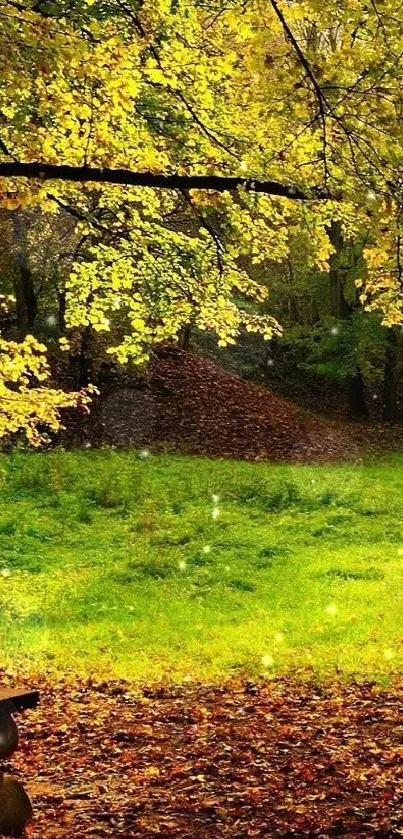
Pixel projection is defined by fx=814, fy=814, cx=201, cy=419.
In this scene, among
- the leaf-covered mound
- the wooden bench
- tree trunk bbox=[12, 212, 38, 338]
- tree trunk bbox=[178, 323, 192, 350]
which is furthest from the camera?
tree trunk bbox=[178, 323, 192, 350]

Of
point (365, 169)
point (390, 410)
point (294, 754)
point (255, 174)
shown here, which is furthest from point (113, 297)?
point (390, 410)

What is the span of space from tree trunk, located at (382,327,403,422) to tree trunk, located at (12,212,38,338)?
1196 centimetres

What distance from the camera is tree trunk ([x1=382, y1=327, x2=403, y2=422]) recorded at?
91.1ft

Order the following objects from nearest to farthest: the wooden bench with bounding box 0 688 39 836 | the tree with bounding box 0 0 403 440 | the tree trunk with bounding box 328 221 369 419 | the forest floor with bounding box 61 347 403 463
Result: the wooden bench with bounding box 0 688 39 836 → the tree with bounding box 0 0 403 440 → the forest floor with bounding box 61 347 403 463 → the tree trunk with bounding box 328 221 369 419

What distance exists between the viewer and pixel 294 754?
689 centimetres

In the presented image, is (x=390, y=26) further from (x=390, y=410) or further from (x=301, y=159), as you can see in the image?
(x=390, y=410)

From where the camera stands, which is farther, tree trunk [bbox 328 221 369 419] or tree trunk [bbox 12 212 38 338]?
tree trunk [bbox 328 221 369 419]

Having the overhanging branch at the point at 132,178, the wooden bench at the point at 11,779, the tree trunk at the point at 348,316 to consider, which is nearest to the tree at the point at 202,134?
the overhanging branch at the point at 132,178

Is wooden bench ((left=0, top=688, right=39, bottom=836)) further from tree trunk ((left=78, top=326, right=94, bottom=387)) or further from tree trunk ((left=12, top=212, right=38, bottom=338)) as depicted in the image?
tree trunk ((left=78, top=326, right=94, bottom=387))

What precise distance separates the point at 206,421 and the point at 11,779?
18909 millimetres

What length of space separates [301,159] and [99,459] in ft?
45.9

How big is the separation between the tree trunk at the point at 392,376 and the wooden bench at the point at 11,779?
23504 millimetres

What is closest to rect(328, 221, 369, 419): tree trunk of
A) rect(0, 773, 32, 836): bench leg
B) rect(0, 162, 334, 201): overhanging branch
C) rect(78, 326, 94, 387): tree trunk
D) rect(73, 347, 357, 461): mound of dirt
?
rect(73, 347, 357, 461): mound of dirt

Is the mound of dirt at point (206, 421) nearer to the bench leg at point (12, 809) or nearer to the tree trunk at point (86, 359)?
the tree trunk at point (86, 359)
